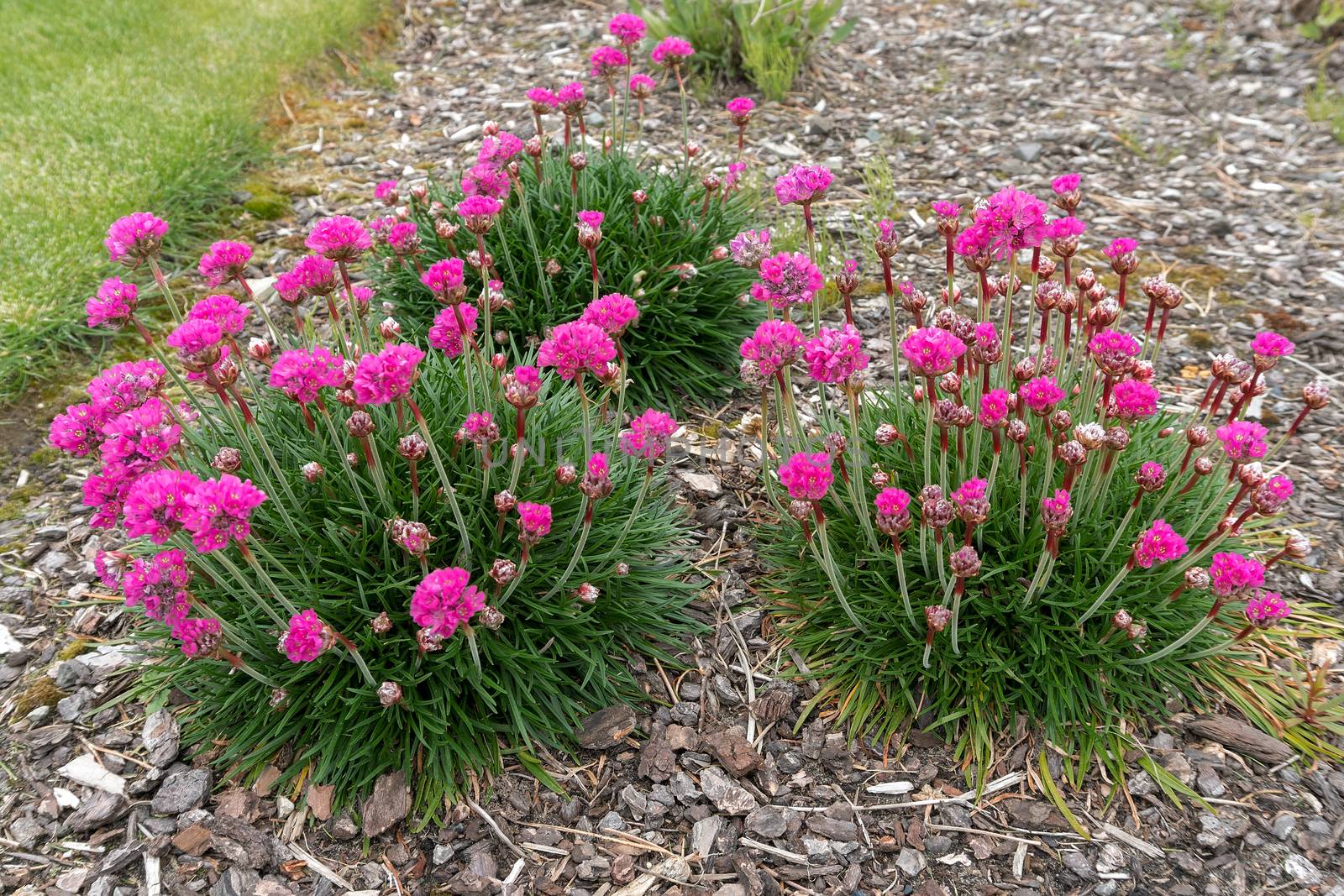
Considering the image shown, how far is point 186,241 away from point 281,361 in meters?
3.55

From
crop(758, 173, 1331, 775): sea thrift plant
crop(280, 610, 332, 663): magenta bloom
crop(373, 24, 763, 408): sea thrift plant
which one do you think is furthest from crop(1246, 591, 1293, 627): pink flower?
crop(280, 610, 332, 663): magenta bloom

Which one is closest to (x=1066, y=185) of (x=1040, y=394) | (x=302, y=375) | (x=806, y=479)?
(x=1040, y=394)

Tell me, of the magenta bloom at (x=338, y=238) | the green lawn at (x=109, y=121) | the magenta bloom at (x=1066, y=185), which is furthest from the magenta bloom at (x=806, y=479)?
the green lawn at (x=109, y=121)

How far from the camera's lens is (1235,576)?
2410 mm

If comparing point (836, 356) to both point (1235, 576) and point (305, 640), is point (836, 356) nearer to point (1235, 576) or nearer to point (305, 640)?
point (1235, 576)

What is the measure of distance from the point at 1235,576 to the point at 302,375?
265 centimetres

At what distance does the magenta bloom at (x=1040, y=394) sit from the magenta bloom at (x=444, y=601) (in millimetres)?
1663

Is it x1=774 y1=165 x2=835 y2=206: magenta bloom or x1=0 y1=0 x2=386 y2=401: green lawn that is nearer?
x1=774 y1=165 x2=835 y2=206: magenta bloom

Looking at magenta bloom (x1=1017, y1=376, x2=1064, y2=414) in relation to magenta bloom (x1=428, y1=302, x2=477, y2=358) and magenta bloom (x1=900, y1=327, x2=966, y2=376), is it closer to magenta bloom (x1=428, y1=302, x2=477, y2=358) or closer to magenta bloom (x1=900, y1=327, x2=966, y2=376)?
magenta bloom (x1=900, y1=327, x2=966, y2=376)

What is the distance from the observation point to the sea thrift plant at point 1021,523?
99.0 inches

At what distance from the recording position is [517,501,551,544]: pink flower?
8.06ft

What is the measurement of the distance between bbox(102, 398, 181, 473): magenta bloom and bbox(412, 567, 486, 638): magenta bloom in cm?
78

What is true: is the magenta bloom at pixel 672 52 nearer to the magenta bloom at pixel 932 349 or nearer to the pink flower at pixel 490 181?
the pink flower at pixel 490 181

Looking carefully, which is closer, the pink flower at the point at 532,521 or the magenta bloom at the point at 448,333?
the pink flower at the point at 532,521
